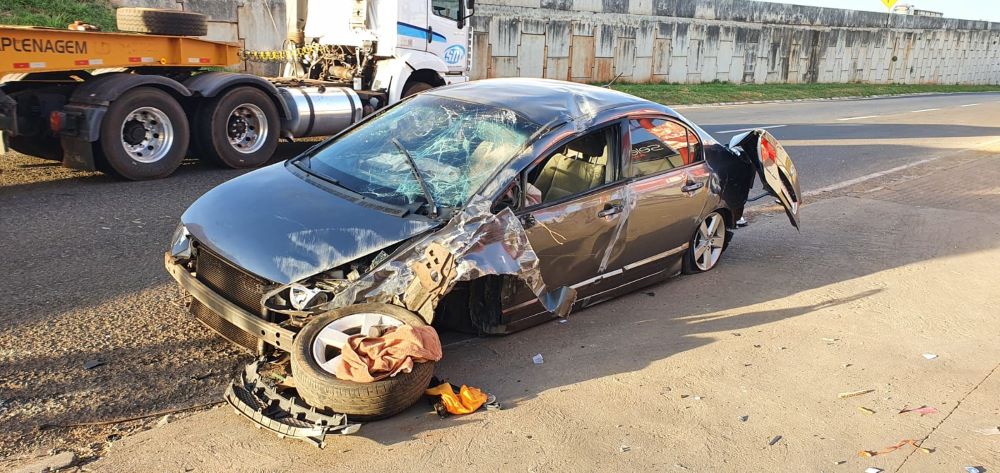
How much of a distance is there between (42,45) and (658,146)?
6.65m

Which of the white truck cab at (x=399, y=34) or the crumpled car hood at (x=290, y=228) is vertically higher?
the white truck cab at (x=399, y=34)

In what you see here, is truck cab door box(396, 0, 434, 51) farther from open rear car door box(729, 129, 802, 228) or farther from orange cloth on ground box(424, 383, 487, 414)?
orange cloth on ground box(424, 383, 487, 414)

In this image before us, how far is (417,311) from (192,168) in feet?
22.8

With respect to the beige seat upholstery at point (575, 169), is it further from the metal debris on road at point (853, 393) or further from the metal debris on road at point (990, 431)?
the metal debris on road at point (990, 431)

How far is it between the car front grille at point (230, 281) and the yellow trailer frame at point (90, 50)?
17.4 ft

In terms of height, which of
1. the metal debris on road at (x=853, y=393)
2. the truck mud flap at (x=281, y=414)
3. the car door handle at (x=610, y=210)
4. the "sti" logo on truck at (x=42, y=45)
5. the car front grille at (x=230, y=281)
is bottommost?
the metal debris on road at (x=853, y=393)

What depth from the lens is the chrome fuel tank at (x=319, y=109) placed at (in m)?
10.9

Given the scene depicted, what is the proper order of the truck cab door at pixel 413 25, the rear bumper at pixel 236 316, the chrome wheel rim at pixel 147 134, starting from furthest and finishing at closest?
the truck cab door at pixel 413 25 < the chrome wheel rim at pixel 147 134 < the rear bumper at pixel 236 316

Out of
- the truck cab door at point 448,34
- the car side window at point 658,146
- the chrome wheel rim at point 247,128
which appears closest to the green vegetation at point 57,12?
the truck cab door at point 448,34

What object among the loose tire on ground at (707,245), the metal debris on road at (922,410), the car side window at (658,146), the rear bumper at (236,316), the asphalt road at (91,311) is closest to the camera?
the asphalt road at (91,311)

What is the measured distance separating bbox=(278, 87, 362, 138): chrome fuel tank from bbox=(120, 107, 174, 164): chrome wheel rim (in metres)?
1.77

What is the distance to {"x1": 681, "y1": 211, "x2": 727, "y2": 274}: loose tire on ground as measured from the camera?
6.49m

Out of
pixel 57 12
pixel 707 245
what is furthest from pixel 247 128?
pixel 57 12

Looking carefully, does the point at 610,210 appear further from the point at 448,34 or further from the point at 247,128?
the point at 448,34
